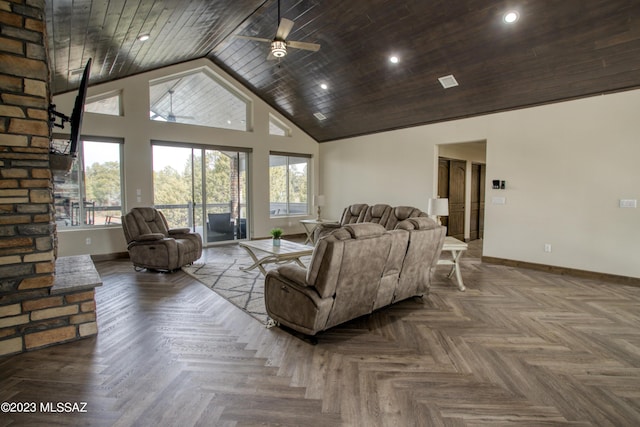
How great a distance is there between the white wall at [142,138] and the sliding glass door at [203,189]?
0.21 m

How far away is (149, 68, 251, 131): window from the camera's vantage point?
6805 mm

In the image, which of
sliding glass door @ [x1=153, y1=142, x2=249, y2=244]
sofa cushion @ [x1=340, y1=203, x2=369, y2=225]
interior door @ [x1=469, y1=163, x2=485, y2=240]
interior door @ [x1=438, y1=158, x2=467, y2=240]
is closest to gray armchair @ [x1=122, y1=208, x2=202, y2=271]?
sliding glass door @ [x1=153, y1=142, x2=249, y2=244]

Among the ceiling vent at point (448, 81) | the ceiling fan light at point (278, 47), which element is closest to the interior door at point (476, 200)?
the ceiling vent at point (448, 81)

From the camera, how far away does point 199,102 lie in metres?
7.38

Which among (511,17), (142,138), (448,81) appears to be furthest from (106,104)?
(511,17)

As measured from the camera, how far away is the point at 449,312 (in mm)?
3539

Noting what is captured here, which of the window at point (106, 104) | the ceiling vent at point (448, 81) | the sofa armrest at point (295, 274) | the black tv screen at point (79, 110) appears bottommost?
the sofa armrest at point (295, 274)

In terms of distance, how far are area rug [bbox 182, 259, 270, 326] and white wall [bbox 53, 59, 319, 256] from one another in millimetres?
2053

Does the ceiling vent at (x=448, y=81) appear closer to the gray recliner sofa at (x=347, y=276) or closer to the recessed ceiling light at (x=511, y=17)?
the recessed ceiling light at (x=511, y=17)

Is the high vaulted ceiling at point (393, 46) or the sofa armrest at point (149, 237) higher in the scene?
the high vaulted ceiling at point (393, 46)

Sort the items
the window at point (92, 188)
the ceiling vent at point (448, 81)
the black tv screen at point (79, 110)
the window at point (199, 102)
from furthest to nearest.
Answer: the window at point (199, 102) → the window at point (92, 188) → the ceiling vent at point (448, 81) → the black tv screen at point (79, 110)

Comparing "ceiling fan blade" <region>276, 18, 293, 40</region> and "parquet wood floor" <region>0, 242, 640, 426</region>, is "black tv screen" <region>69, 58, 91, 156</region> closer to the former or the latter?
"parquet wood floor" <region>0, 242, 640, 426</region>

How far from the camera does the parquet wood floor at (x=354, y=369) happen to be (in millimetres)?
1919

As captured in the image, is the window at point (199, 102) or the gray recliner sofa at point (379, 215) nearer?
the gray recliner sofa at point (379, 215)
